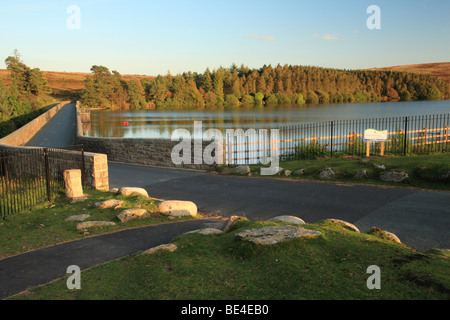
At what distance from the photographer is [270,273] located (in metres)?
4.92

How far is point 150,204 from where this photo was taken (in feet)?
33.3

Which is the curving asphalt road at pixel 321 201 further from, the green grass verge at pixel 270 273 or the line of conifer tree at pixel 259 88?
the line of conifer tree at pixel 259 88

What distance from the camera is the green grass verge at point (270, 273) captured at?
430 cm

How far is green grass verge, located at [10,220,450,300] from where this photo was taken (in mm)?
4297

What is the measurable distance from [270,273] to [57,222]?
6413mm

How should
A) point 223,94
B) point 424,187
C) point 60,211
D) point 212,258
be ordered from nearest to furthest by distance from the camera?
point 212,258, point 60,211, point 424,187, point 223,94

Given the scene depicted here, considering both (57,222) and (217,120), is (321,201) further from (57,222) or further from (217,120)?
(217,120)

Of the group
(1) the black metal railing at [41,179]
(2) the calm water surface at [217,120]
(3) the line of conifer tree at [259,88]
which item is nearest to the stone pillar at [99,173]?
(1) the black metal railing at [41,179]

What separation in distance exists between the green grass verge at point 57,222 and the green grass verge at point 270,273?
243 centimetres

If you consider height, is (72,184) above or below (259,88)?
below

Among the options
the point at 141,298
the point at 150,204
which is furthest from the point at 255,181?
the point at 141,298

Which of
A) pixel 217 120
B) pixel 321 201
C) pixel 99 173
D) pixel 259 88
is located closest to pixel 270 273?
pixel 321 201
